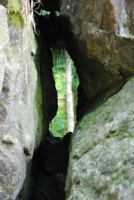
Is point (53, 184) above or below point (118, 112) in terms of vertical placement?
below

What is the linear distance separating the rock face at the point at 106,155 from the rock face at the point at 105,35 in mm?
898

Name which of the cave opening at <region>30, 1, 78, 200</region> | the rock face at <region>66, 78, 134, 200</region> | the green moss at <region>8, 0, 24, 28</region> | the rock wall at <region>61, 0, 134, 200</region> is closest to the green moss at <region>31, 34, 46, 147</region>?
the cave opening at <region>30, 1, 78, 200</region>

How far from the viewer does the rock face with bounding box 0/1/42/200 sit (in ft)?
21.6

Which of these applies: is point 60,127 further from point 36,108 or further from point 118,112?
point 118,112

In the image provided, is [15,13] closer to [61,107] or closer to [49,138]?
[49,138]

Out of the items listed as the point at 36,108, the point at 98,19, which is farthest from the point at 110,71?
the point at 36,108

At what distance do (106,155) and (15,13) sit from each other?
10.8 ft

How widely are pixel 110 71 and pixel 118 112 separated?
6.30ft

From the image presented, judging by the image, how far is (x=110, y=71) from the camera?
8.63 m

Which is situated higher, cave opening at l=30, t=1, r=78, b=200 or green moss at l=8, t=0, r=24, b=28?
green moss at l=8, t=0, r=24, b=28

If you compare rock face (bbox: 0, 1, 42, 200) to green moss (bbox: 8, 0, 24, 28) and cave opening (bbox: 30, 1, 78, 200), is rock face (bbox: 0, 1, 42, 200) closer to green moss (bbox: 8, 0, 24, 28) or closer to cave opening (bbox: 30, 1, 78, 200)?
green moss (bbox: 8, 0, 24, 28)

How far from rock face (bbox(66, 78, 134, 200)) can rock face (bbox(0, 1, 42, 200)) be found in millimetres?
998

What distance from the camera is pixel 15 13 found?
24.2ft

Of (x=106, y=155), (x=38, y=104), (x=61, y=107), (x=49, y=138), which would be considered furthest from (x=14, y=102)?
(x=61, y=107)
